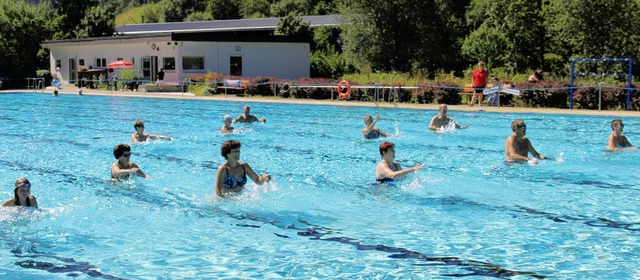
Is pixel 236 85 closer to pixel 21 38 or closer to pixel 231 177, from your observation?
pixel 21 38

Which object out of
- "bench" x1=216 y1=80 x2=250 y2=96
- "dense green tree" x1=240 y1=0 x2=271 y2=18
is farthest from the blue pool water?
"dense green tree" x1=240 y1=0 x2=271 y2=18

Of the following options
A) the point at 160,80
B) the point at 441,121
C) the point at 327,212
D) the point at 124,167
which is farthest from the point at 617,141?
the point at 160,80

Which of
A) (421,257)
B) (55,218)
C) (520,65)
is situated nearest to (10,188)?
(55,218)

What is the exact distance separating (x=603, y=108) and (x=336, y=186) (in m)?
14.7

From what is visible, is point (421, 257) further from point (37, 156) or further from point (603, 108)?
point (603, 108)

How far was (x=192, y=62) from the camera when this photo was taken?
1529 inches


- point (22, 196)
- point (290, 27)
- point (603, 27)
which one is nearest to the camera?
point (22, 196)

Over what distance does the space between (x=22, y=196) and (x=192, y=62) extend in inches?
1238

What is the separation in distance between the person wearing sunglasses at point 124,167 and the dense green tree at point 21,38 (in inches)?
1497

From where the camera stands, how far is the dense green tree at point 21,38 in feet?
146

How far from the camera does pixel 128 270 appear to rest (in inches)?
250

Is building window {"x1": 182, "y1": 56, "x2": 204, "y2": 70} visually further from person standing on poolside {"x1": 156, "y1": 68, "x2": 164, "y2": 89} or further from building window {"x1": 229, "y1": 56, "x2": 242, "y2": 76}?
building window {"x1": 229, "y1": 56, "x2": 242, "y2": 76}

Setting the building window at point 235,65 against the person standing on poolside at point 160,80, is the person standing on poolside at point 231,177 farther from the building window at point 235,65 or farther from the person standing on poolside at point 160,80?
the building window at point 235,65

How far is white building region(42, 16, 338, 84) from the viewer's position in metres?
38.5
